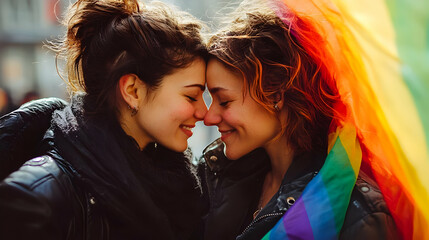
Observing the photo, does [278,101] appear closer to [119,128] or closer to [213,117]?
[213,117]

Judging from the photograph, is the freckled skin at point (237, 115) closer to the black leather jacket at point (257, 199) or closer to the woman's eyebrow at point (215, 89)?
the woman's eyebrow at point (215, 89)

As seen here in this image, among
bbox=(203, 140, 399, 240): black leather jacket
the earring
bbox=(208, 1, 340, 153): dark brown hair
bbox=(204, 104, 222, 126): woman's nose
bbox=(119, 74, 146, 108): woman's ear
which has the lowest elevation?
bbox=(203, 140, 399, 240): black leather jacket

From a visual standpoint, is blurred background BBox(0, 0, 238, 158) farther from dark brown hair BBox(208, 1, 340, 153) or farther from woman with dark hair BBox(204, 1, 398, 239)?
dark brown hair BBox(208, 1, 340, 153)

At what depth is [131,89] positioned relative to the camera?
233 cm

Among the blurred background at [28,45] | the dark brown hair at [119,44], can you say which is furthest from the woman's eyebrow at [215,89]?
the blurred background at [28,45]

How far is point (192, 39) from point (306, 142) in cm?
95

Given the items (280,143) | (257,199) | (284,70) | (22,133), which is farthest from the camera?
(257,199)

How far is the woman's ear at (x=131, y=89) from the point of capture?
229cm

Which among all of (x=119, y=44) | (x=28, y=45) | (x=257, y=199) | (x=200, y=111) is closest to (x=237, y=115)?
(x=200, y=111)

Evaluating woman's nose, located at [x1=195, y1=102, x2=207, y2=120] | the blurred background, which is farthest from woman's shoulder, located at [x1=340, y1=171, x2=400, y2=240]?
the blurred background

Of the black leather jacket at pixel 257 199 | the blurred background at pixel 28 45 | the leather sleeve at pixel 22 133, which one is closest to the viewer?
the black leather jacket at pixel 257 199

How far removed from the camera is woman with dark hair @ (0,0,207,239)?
1.92 m

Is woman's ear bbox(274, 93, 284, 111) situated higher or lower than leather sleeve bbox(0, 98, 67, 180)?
higher

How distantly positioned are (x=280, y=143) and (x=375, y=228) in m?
0.83
